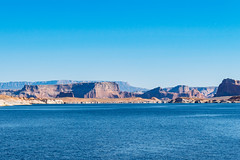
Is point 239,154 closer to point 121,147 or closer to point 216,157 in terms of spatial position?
point 216,157

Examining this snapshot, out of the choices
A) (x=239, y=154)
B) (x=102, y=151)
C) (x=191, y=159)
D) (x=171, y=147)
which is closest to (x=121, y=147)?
→ (x=102, y=151)

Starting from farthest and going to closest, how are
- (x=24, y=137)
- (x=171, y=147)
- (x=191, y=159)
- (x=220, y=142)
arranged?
(x=24, y=137) < (x=220, y=142) < (x=171, y=147) < (x=191, y=159)

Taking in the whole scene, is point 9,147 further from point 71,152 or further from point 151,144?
point 151,144

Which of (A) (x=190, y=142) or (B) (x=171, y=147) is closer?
(B) (x=171, y=147)

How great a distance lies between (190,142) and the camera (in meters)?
59.5

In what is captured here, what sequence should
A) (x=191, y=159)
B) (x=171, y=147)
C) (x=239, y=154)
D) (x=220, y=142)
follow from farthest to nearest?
(x=220, y=142), (x=171, y=147), (x=239, y=154), (x=191, y=159)

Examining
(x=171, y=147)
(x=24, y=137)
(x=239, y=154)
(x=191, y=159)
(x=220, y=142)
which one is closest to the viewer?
(x=191, y=159)

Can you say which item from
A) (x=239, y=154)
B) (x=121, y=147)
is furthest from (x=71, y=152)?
(x=239, y=154)

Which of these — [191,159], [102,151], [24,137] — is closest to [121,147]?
[102,151]

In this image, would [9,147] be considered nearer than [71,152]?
No

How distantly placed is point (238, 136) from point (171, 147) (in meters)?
20.6

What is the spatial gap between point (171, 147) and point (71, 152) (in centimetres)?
1633

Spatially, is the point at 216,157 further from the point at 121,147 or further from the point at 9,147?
the point at 9,147

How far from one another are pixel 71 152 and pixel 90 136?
18.1 m
